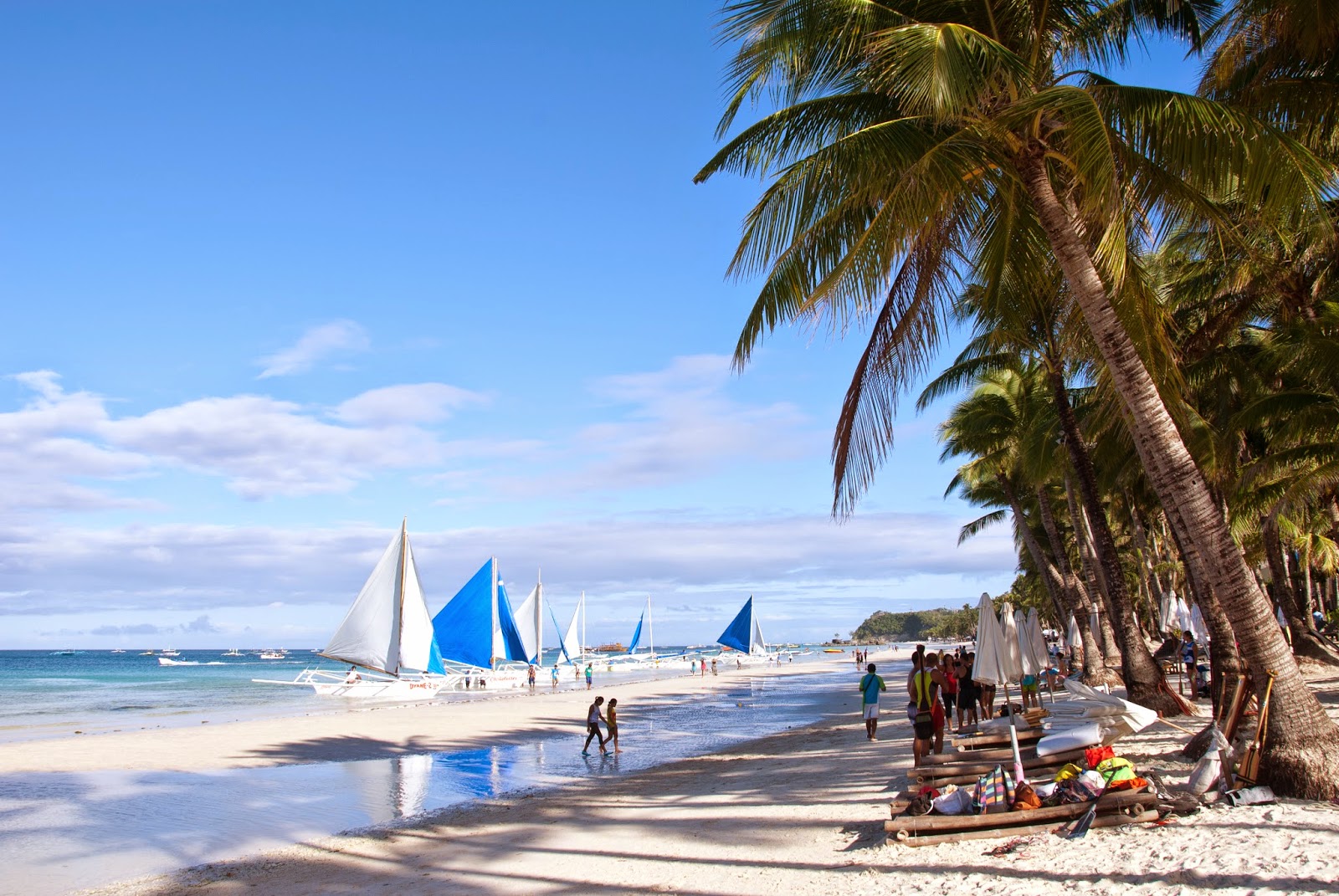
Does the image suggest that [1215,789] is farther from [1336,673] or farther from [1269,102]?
[1336,673]

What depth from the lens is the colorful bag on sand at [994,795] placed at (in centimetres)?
718

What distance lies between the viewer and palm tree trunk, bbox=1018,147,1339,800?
6.65 meters

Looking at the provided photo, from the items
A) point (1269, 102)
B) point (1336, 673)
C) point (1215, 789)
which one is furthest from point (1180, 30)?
point (1336, 673)

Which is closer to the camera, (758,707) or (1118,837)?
(1118,837)

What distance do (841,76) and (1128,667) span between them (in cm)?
1043

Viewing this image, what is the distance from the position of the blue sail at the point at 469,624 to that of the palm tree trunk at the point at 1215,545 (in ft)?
118

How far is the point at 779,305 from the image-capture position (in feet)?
28.3

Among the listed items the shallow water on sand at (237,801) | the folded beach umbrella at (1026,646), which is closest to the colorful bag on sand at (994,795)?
the shallow water on sand at (237,801)

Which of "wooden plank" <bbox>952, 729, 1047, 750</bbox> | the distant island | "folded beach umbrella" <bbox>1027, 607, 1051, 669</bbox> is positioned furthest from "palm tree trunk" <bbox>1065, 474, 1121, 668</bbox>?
the distant island

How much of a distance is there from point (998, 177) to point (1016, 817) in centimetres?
594

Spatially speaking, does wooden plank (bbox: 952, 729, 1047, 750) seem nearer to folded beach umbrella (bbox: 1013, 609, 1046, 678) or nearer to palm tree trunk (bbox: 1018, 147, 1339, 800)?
palm tree trunk (bbox: 1018, 147, 1339, 800)

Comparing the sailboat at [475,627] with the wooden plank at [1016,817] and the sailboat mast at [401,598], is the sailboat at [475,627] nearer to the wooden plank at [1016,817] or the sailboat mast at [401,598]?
the sailboat mast at [401,598]

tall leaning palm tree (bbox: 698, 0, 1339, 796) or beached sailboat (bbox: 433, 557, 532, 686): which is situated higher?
tall leaning palm tree (bbox: 698, 0, 1339, 796)

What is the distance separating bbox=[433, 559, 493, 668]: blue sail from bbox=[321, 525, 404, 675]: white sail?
31.9 feet
